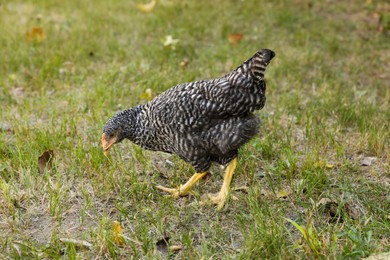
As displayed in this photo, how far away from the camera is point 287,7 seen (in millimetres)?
8156

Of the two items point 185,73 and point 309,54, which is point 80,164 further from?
point 309,54

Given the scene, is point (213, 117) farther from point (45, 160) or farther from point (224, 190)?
point (45, 160)

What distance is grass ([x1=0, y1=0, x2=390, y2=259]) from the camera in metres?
3.35

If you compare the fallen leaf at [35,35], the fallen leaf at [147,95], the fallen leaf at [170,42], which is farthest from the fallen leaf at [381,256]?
the fallen leaf at [35,35]

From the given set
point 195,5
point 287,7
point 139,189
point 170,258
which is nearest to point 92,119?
point 139,189

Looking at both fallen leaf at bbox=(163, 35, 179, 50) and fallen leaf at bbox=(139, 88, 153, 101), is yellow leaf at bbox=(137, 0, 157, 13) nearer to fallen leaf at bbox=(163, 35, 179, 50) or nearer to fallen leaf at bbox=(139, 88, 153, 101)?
fallen leaf at bbox=(163, 35, 179, 50)

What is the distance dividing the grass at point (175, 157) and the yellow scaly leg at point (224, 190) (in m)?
0.07

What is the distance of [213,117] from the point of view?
146 inches

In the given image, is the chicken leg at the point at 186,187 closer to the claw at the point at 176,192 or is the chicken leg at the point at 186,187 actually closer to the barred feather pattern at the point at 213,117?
the claw at the point at 176,192

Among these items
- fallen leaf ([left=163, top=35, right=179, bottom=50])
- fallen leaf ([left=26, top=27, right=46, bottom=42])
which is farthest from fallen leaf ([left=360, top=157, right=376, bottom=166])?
fallen leaf ([left=26, top=27, right=46, bottom=42])

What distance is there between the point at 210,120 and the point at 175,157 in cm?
93

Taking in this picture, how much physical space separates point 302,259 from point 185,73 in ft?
11.2

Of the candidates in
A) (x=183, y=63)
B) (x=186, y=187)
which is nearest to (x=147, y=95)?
(x=183, y=63)

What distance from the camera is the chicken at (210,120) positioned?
3684 mm
